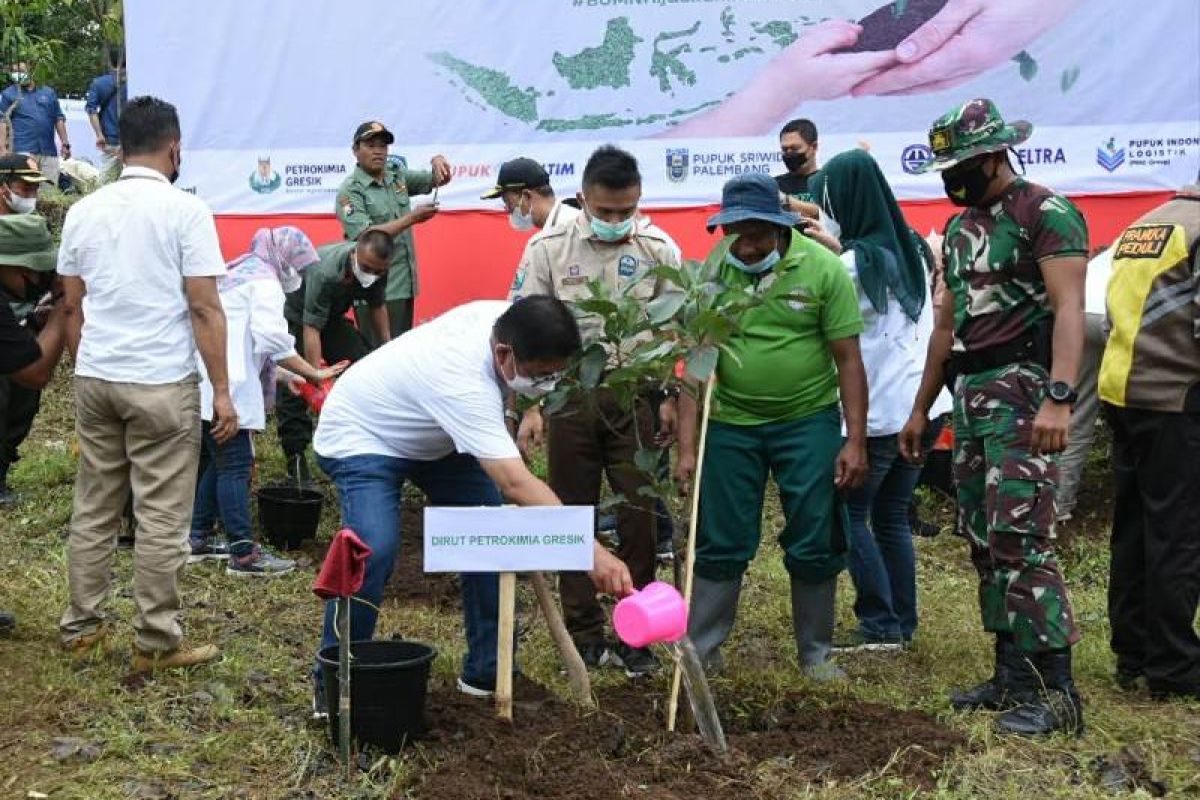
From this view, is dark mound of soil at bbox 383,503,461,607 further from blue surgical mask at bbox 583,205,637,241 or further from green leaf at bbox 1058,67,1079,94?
green leaf at bbox 1058,67,1079,94

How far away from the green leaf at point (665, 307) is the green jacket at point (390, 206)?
14.5ft

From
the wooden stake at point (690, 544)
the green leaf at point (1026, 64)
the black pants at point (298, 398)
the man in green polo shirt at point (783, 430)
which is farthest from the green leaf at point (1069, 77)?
the wooden stake at point (690, 544)

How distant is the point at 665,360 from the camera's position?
12.2ft

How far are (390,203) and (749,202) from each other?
4.31 metres

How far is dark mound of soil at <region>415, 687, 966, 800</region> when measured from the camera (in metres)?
3.51

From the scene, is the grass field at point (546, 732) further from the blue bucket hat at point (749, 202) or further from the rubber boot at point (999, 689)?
the blue bucket hat at point (749, 202)

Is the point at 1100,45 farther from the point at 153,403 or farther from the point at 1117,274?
the point at 153,403

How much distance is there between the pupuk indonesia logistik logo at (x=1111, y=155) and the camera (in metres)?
7.68

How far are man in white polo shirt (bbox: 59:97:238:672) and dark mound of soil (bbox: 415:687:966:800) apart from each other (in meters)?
1.17

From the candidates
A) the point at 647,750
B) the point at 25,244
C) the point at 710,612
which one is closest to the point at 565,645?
the point at 647,750

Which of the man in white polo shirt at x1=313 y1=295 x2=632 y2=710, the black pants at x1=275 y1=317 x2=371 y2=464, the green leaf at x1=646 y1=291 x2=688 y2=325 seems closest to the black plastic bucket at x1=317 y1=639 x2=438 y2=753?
the man in white polo shirt at x1=313 y1=295 x2=632 y2=710

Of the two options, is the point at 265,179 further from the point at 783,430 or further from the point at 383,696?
the point at 383,696

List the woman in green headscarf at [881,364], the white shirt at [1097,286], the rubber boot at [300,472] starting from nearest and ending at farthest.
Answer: the woman in green headscarf at [881,364]
the white shirt at [1097,286]
the rubber boot at [300,472]

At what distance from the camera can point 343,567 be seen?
3557mm
